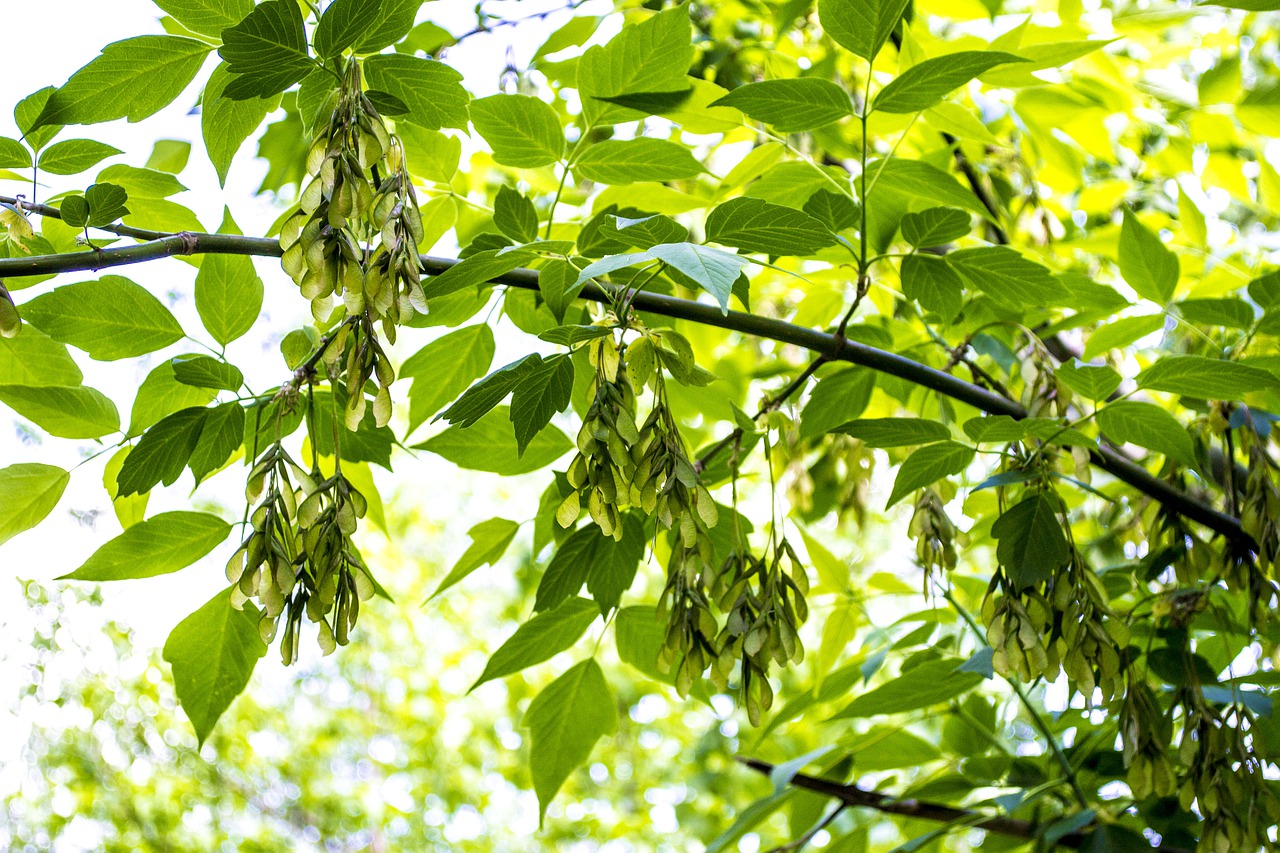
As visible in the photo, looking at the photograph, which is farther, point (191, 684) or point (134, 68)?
point (191, 684)

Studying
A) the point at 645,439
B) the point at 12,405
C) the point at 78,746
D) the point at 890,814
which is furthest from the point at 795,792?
the point at 78,746

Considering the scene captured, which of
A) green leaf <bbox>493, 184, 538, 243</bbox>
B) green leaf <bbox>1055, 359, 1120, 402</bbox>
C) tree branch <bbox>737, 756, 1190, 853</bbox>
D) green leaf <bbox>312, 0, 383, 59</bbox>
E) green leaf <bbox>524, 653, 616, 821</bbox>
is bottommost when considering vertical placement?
tree branch <bbox>737, 756, 1190, 853</bbox>

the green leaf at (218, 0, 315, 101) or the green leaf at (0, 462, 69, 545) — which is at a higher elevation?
the green leaf at (218, 0, 315, 101)

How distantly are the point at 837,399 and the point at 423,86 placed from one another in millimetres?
470

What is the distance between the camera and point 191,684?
28.9 inches

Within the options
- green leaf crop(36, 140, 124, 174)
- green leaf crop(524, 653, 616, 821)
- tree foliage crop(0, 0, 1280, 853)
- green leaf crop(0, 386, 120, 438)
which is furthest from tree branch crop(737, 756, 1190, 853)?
green leaf crop(36, 140, 124, 174)

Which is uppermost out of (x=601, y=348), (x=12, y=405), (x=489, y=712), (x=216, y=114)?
(x=216, y=114)

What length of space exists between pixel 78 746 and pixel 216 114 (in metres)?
5.52

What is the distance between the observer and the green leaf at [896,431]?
0.68 meters

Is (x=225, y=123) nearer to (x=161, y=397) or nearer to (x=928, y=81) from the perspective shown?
(x=161, y=397)

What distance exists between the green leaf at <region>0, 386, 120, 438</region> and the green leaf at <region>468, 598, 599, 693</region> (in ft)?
1.16

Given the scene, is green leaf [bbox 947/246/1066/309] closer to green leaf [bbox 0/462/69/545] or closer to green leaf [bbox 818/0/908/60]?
green leaf [bbox 818/0/908/60]

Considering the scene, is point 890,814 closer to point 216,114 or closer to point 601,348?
point 601,348

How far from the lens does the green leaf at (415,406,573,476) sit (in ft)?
2.65
